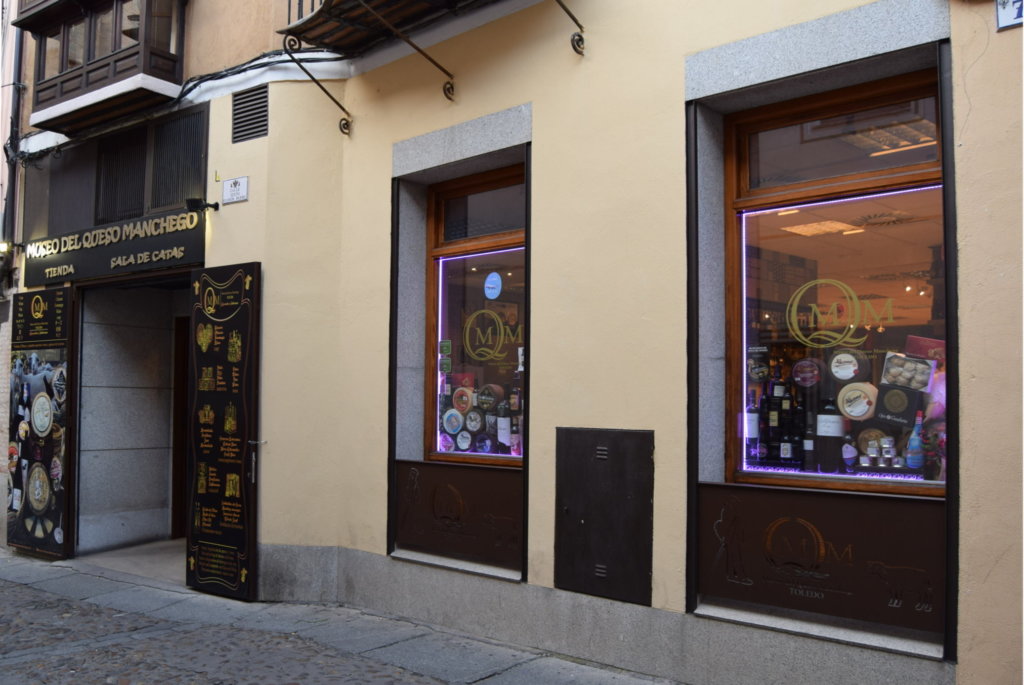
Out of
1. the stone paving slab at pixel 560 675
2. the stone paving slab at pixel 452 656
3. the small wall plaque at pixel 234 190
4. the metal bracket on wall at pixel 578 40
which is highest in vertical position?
the metal bracket on wall at pixel 578 40

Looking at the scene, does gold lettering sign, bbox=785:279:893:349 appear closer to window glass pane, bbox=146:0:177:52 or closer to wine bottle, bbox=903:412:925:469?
wine bottle, bbox=903:412:925:469

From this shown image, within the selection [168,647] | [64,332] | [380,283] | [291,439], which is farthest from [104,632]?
[64,332]

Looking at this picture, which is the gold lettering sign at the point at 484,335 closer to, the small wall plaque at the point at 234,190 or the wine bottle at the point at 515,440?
the wine bottle at the point at 515,440

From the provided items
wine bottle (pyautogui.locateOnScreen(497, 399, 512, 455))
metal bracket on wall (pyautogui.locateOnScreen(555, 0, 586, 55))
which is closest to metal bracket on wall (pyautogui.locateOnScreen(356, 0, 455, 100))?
metal bracket on wall (pyautogui.locateOnScreen(555, 0, 586, 55))

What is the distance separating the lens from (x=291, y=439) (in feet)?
26.7

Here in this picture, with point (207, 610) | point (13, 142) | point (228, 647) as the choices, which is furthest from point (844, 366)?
point (13, 142)

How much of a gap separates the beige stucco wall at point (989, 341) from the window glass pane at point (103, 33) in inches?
343

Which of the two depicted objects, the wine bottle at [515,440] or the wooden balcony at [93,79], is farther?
the wooden balcony at [93,79]

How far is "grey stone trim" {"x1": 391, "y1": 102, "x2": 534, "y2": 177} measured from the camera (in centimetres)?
692

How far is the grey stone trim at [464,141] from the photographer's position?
6.92 metres

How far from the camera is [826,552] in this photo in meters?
5.18

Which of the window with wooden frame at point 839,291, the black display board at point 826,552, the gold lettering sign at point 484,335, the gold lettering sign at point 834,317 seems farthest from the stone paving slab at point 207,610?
the gold lettering sign at point 834,317

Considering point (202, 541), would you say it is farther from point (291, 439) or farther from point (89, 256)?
point (89, 256)

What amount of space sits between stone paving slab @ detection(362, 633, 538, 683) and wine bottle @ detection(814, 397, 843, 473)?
99.4 inches
